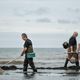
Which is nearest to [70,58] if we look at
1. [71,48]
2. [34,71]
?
[71,48]

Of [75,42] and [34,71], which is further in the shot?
[75,42]

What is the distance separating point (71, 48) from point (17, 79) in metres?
6.59

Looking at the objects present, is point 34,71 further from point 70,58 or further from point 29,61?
point 70,58

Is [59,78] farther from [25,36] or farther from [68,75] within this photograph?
[25,36]

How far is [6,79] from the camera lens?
2205 cm

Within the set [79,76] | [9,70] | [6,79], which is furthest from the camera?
[9,70]

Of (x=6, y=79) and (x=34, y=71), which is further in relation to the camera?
(x=34, y=71)

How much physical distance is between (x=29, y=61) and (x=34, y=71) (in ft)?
2.37

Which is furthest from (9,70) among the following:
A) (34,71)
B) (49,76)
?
(49,76)

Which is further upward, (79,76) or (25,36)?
(25,36)

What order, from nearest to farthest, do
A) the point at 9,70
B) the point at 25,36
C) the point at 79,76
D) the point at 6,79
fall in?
the point at 6,79 → the point at 79,76 → the point at 25,36 → the point at 9,70

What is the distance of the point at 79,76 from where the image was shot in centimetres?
2364

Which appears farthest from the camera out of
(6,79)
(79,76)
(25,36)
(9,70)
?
(9,70)

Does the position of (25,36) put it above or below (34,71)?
above
